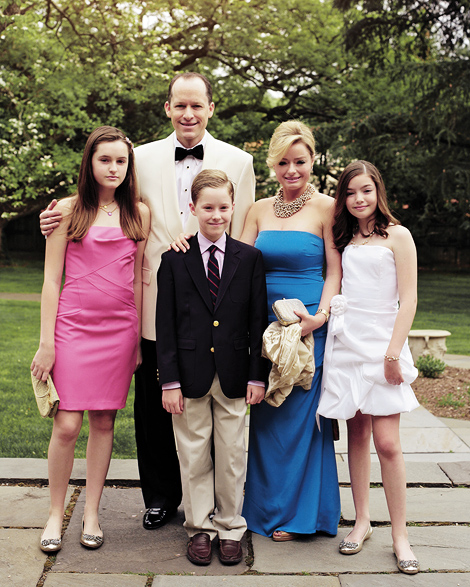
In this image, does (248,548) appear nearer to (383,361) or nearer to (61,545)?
(61,545)

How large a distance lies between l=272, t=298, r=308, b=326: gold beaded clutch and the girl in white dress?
0.56ft

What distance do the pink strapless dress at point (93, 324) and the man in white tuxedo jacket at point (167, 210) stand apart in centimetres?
26

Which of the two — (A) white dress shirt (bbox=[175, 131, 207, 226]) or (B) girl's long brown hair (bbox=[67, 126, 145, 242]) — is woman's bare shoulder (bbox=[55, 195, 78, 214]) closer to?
(B) girl's long brown hair (bbox=[67, 126, 145, 242])

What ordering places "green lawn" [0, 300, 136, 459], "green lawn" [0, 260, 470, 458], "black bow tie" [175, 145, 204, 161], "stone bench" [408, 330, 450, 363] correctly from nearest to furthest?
"black bow tie" [175, 145, 204, 161] < "green lawn" [0, 300, 136, 459] < "green lawn" [0, 260, 470, 458] < "stone bench" [408, 330, 450, 363]

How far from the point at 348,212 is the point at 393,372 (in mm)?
799

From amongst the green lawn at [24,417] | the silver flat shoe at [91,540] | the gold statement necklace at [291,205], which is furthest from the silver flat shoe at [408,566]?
the green lawn at [24,417]

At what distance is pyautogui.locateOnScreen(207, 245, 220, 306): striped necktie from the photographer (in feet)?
9.49

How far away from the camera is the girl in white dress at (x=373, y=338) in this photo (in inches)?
111

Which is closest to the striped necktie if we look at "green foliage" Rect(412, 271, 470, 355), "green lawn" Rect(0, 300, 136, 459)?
"green lawn" Rect(0, 300, 136, 459)

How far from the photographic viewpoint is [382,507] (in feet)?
11.1

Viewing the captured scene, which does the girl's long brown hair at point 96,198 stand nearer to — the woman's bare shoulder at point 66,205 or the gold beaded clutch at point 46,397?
the woman's bare shoulder at point 66,205

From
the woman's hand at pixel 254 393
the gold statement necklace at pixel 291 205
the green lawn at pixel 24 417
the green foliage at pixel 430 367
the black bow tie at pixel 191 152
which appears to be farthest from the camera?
the green foliage at pixel 430 367

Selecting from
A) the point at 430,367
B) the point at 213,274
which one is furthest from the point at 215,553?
the point at 430,367

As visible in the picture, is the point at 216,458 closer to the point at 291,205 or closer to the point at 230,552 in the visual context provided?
the point at 230,552
